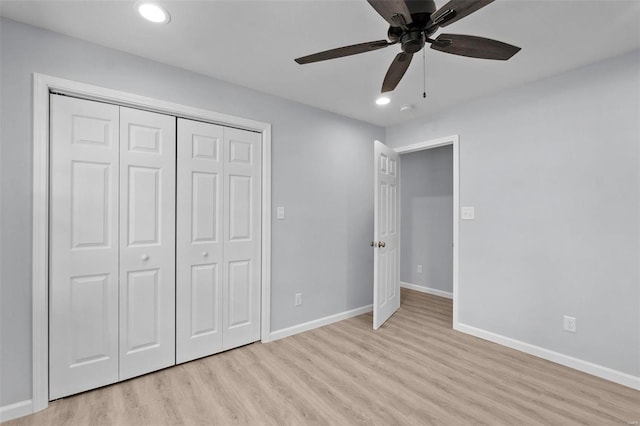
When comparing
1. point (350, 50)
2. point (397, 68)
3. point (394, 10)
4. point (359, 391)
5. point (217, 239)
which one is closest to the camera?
point (394, 10)

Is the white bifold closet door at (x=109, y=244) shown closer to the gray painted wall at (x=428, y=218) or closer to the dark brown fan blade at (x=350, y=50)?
the dark brown fan blade at (x=350, y=50)

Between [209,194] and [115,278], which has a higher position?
[209,194]

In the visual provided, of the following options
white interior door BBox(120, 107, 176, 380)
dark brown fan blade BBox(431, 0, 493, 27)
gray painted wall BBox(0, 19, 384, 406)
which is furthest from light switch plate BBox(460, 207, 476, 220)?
white interior door BBox(120, 107, 176, 380)

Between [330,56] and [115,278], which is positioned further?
[115,278]

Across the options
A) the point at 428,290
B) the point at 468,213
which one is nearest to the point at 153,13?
the point at 468,213

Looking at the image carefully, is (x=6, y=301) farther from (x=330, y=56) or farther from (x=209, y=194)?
(x=330, y=56)

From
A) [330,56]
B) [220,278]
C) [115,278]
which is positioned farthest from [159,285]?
[330,56]

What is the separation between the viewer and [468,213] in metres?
3.19

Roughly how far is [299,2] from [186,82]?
1.29 m

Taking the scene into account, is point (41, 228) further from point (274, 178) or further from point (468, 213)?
point (468, 213)

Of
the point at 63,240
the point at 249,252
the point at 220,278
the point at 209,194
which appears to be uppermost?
the point at 209,194

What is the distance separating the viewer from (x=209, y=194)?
264 centimetres

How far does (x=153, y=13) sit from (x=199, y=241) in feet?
5.38

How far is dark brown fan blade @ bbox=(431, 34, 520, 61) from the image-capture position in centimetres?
144
